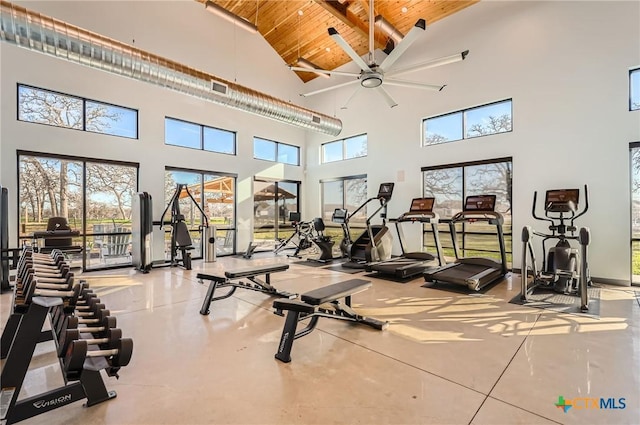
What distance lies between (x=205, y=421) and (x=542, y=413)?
208 cm

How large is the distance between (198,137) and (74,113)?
2.56 m

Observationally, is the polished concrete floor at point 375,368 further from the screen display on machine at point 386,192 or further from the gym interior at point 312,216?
the screen display on machine at point 386,192

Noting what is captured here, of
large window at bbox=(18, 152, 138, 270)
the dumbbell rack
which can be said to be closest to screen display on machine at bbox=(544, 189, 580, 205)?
the dumbbell rack

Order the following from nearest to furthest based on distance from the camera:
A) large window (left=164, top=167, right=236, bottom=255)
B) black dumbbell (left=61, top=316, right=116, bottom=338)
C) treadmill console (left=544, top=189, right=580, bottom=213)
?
1. black dumbbell (left=61, top=316, right=116, bottom=338)
2. treadmill console (left=544, top=189, right=580, bottom=213)
3. large window (left=164, top=167, right=236, bottom=255)

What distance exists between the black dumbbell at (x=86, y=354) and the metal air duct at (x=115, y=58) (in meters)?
4.68

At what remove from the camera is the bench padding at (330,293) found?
111 inches

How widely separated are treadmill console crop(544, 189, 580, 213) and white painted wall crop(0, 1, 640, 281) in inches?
26.8

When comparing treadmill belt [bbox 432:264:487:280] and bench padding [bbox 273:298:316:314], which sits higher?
bench padding [bbox 273:298:316:314]

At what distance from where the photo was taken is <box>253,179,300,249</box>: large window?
9341 mm

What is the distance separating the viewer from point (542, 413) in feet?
6.14

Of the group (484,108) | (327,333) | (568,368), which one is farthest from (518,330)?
(484,108)

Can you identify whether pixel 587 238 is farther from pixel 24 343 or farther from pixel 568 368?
pixel 24 343

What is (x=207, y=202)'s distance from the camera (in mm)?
8312

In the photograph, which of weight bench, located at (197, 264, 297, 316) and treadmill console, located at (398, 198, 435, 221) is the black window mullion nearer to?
weight bench, located at (197, 264, 297, 316)
